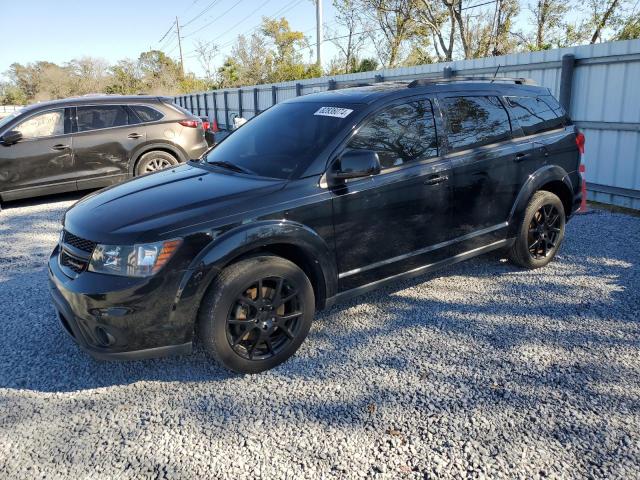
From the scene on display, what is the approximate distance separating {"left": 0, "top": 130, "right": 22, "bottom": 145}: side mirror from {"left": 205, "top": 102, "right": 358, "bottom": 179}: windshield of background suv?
200 inches

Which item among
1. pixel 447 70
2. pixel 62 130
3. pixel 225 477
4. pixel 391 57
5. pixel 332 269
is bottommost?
pixel 225 477

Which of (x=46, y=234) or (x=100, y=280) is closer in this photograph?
(x=100, y=280)

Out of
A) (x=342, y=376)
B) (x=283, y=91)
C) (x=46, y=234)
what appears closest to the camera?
(x=342, y=376)

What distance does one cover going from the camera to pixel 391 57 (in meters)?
32.6

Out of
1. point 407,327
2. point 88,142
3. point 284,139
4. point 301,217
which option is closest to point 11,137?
point 88,142

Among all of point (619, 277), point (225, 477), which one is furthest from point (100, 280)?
point (619, 277)

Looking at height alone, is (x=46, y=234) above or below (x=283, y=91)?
below

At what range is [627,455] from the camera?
2428mm

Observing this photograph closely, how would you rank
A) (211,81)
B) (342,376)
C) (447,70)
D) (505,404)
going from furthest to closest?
1. (211,81)
2. (447,70)
3. (342,376)
4. (505,404)

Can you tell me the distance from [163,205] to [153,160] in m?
5.98

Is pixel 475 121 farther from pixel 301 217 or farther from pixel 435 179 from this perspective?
pixel 301 217

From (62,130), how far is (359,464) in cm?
769

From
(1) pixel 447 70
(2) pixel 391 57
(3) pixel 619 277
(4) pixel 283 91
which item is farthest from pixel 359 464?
(2) pixel 391 57

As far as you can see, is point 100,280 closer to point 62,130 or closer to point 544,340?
point 544,340
